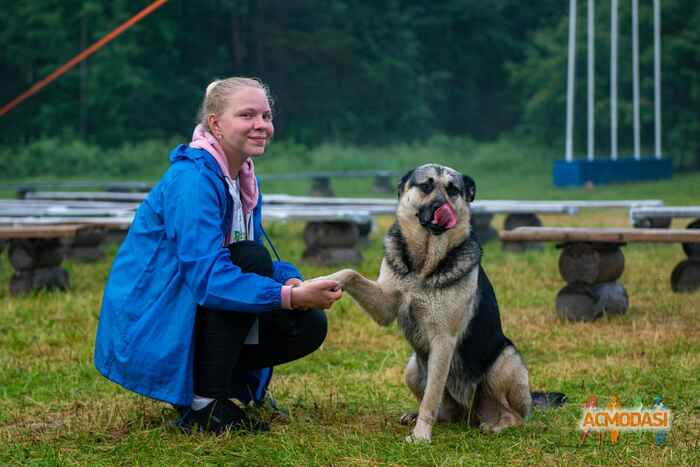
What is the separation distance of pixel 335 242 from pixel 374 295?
517 cm

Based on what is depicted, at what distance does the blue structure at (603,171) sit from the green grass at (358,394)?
11.9 m

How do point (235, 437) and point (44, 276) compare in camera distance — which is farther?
point (44, 276)

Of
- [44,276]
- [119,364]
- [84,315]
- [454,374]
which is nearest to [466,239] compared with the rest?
[454,374]

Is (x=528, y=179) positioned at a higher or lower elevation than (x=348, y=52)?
lower

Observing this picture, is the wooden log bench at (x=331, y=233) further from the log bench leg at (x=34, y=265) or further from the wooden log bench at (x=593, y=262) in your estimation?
the wooden log bench at (x=593, y=262)

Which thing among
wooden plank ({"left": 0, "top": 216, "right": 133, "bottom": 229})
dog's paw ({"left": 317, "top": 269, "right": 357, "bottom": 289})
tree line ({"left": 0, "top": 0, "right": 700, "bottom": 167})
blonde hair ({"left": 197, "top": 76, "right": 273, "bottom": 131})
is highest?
tree line ({"left": 0, "top": 0, "right": 700, "bottom": 167})

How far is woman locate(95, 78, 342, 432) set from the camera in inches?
131

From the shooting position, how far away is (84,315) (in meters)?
6.26

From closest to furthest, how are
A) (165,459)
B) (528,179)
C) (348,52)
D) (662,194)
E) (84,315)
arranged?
(165,459) < (84,315) < (662,194) < (528,179) < (348,52)

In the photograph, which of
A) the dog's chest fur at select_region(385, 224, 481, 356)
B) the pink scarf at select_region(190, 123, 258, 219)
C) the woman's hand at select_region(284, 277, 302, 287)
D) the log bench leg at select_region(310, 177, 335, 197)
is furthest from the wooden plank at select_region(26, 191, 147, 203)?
the dog's chest fur at select_region(385, 224, 481, 356)

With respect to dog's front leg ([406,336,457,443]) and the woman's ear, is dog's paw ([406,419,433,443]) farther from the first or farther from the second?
the woman's ear

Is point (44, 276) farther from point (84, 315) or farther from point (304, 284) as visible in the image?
point (304, 284)

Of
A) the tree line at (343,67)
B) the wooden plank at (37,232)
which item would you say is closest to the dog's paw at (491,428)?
the wooden plank at (37,232)

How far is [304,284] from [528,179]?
19888 mm
